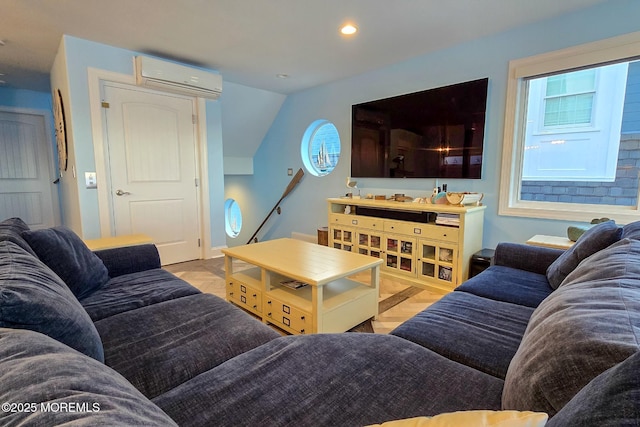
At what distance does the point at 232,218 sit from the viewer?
6781 millimetres

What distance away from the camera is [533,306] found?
155 cm

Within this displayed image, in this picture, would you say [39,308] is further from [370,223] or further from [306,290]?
[370,223]

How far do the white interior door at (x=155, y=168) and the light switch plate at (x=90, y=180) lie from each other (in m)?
0.14

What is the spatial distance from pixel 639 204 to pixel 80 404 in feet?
11.0

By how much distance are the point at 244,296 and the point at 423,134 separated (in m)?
2.47

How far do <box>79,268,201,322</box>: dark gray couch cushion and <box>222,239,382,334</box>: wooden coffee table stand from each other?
1.69 ft

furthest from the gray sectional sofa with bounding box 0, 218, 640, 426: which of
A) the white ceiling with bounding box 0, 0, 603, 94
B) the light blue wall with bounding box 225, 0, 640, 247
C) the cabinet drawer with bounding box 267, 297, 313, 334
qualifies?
the white ceiling with bounding box 0, 0, 603, 94

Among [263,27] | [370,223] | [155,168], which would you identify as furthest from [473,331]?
[155,168]

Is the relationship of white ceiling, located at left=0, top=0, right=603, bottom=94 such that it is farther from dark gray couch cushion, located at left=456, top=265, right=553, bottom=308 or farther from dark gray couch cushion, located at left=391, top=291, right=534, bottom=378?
dark gray couch cushion, located at left=391, top=291, right=534, bottom=378

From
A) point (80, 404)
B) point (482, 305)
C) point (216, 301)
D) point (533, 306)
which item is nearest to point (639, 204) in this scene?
point (533, 306)

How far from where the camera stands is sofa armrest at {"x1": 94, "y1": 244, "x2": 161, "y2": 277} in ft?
6.84

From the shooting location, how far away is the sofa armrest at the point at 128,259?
6.84ft

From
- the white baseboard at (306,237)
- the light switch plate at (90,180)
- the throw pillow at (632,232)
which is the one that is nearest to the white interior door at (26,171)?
the light switch plate at (90,180)

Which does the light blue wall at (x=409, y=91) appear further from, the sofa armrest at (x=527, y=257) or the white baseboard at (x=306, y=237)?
the sofa armrest at (x=527, y=257)
